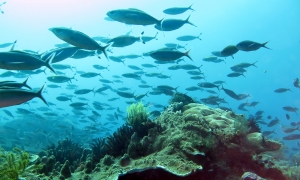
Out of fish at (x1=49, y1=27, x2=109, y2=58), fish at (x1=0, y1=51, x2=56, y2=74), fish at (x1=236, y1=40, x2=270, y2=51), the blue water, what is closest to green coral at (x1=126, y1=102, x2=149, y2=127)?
fish at (x1=49, y1=27, x2=109, y2=58)

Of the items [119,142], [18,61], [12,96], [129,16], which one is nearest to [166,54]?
[129,16]

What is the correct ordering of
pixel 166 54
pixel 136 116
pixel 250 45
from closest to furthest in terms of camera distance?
pixel 136 116 < pixel 166 54 < pixel 250 45

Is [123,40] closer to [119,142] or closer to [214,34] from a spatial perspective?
[119,142]

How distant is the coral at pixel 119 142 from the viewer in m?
4.53

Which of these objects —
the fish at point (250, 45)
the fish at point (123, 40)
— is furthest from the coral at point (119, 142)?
the fish at point (250, 45)

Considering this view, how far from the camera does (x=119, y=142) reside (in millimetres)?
4688

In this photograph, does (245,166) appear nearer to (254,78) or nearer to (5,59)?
(5,59)

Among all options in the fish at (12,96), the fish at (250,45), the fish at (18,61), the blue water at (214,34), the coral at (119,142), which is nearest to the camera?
the fish at (12,96)

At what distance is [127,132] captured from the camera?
4.90 meters

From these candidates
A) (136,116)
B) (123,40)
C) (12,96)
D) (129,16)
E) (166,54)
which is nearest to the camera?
(12,96)

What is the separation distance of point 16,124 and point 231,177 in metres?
26.0

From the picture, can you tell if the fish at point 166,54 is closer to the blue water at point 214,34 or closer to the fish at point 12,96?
Answer: the fish at point 12,96

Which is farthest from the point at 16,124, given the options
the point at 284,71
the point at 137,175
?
the point at 284,71

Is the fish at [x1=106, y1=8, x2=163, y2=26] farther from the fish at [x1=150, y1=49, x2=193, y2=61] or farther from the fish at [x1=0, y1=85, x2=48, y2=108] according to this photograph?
the fish at [x1=0, y1=85, x2=48, y2=108]
